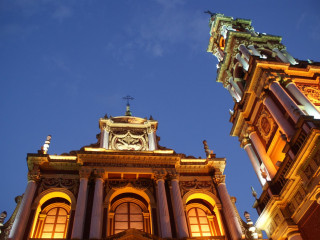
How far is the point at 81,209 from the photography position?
1677cm

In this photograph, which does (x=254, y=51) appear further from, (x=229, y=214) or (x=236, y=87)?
(x=229, y=214)

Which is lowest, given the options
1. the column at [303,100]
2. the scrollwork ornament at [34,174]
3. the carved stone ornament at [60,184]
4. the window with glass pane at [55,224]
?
the window with glass pane at [55,224]

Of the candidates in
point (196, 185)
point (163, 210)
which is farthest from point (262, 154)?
point (163, 210)

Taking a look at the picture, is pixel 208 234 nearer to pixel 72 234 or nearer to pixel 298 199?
pixel 298 199

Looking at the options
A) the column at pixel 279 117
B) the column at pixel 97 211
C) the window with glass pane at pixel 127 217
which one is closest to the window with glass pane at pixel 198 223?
the window with glass pane at pixel 127 217

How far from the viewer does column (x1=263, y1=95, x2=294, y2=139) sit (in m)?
17.3

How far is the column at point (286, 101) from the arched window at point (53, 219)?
1276 centimetres

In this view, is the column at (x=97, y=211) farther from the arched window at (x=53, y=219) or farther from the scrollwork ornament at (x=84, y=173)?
the arched window at (x=53, y=219)

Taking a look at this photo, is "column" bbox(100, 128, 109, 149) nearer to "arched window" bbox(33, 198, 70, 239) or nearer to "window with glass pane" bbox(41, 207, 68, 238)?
"arched window" bbox(33, 198, 70, 239)

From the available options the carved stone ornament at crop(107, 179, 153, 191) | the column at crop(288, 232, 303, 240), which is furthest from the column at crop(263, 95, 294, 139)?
the carved stone ornament at crop(107, 179, 153, 191)

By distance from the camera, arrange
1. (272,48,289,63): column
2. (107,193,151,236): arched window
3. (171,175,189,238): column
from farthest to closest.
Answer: (272,48,289,63): column
(107,193,151,236): arched window
(171,175,189,238): column

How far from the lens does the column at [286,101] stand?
17.0 metres

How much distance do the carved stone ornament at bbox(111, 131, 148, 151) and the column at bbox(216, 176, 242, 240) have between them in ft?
17.7

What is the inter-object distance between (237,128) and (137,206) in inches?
375
